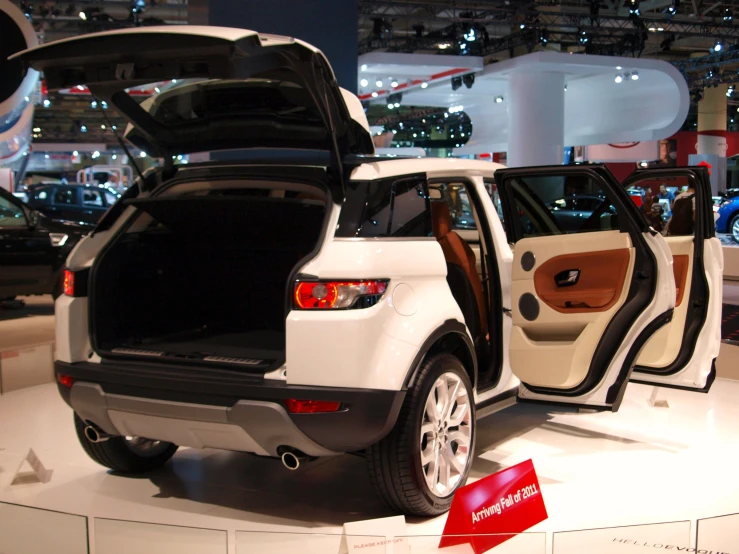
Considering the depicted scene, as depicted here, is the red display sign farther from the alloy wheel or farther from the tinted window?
the tinted window

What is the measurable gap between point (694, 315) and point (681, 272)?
0.95 feet

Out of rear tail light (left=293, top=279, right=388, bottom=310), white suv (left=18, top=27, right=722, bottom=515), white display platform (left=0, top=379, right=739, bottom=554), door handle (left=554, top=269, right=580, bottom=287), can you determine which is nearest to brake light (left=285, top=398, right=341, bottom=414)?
white suv (left=18, top=27, right=722, bottom=515)

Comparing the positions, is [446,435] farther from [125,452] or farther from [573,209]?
[573,209]

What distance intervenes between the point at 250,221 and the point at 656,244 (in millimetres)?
1905

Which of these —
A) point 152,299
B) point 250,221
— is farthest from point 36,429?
point 250,221

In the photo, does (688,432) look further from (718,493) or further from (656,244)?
(656,244)

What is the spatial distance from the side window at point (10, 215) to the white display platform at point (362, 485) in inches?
187

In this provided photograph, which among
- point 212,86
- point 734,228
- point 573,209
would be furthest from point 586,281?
point 734,228

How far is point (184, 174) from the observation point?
3.87 metres

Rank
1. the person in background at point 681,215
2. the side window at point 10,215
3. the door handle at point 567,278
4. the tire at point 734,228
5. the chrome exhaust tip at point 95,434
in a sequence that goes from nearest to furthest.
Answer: the chrome exhaust tip at point 95,434 → the door handle at point 567,278 → the person in background at point 681,215 → the side window at point 10,215 → the tire at point 734,228

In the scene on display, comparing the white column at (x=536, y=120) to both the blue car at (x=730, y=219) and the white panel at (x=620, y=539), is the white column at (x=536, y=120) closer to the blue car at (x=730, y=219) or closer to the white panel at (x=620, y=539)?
the blue car at (x=730, y=219)

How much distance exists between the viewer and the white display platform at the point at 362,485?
299cm

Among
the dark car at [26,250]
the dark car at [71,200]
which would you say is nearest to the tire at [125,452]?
the dark car at [26,250]

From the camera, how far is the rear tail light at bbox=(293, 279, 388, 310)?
124 inches
